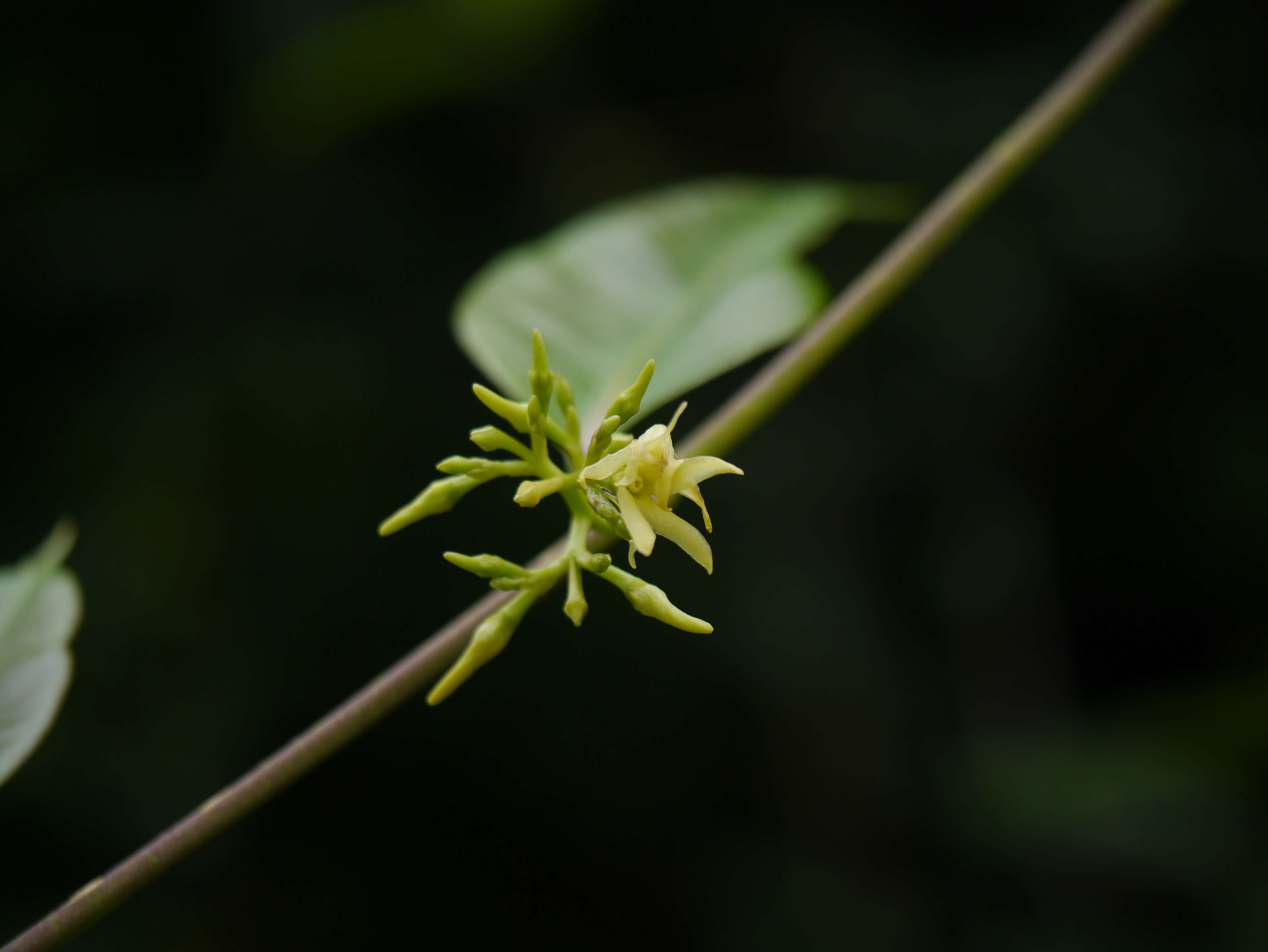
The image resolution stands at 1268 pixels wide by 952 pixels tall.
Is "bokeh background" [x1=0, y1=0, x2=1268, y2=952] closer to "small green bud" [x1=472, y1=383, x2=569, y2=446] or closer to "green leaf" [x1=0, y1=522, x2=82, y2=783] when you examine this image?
"green leaf" [x1=0, y1=522, x2=82, y2=783]

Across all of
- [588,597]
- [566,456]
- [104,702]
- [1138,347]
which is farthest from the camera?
[1138,347]

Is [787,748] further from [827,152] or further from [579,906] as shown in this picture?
[827,152]

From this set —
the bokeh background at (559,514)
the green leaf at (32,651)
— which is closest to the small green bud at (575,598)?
the green leaf at (32,651)

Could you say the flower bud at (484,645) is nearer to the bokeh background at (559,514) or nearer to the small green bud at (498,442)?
the small green bud at (498,442)

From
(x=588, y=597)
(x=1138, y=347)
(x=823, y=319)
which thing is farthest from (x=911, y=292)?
(x=823, y=319)

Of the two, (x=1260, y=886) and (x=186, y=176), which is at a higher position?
(x=186, y=176)

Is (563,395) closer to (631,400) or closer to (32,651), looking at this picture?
(631,400)

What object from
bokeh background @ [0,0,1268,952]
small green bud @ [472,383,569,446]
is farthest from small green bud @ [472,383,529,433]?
bokeh background @ [0,0,1268,952]
